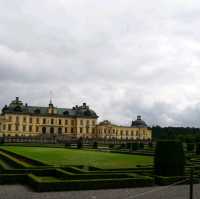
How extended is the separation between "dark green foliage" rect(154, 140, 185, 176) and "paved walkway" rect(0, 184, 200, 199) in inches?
65.6

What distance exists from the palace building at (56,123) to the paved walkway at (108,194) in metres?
62.6

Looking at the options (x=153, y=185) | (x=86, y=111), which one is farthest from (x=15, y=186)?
(x=86, y=111)

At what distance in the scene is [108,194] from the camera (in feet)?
33.7

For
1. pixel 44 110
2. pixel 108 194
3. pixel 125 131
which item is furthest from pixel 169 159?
pixel 125 131

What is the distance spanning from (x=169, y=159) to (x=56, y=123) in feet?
214

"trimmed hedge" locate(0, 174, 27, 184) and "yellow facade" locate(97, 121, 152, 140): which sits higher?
"yellow facade" locate(97, 121, 152, 140)

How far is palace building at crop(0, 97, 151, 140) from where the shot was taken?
241 feet

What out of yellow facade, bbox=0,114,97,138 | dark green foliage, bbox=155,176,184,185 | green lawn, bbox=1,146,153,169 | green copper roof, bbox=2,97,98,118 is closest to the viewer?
dark green foliage, bbox=155,176,184,185

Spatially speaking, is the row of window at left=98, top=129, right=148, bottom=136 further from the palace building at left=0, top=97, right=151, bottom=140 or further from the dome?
the dome

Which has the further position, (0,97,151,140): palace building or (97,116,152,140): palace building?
(97,116,152,140): palace building

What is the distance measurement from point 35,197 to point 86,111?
70401mm

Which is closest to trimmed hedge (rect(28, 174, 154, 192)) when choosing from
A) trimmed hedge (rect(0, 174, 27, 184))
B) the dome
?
trimmed hedge (rect(0, 174, 27, 184))

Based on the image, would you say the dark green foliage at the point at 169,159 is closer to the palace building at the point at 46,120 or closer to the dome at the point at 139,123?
the palace building at the point at 46,120

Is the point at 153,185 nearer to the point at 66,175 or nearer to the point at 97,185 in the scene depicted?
the point at 97,185
